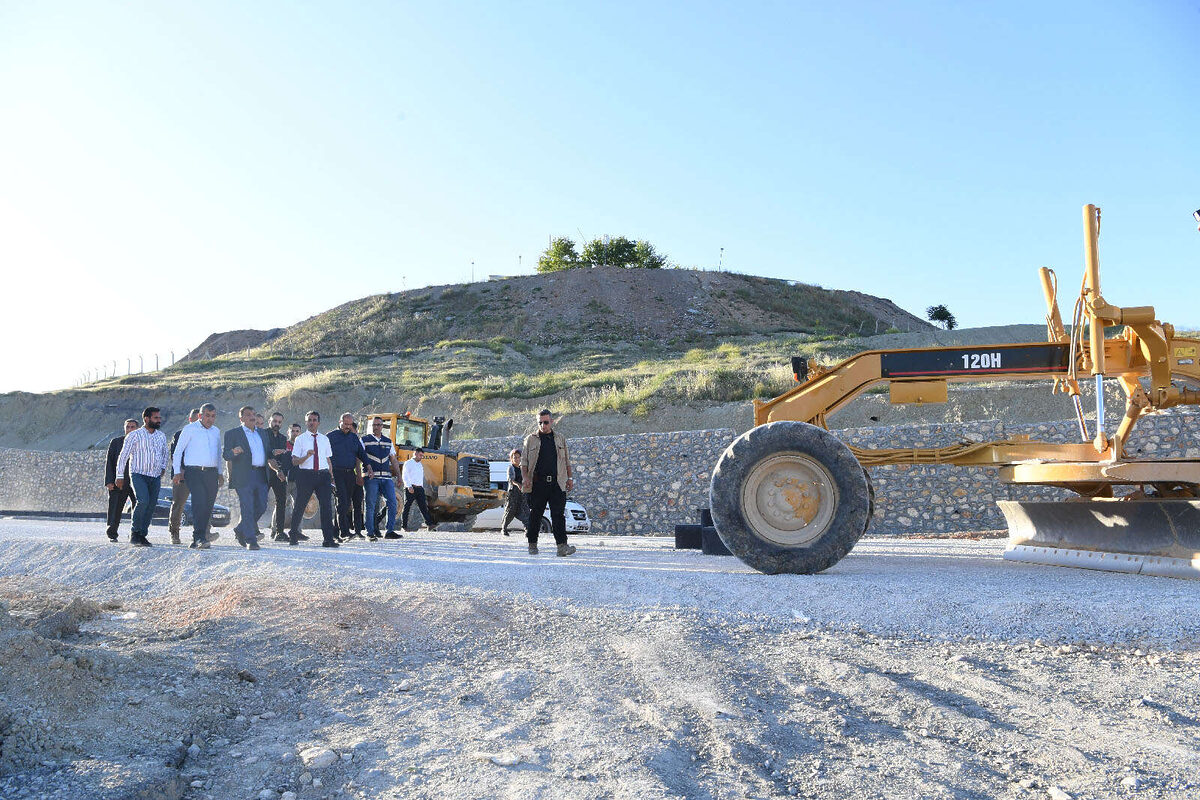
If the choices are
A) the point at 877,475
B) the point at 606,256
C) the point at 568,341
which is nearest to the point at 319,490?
the point at 877,475

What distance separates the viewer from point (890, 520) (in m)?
17.2

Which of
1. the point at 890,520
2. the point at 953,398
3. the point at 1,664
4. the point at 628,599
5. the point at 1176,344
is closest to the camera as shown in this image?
the point at 1,664

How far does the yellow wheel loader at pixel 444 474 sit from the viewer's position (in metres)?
→ 19.1

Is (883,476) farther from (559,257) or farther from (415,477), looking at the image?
(559,257)

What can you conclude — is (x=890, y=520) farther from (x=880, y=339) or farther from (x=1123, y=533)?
(x=880, y=339)

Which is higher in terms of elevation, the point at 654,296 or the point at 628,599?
the point at 654,296

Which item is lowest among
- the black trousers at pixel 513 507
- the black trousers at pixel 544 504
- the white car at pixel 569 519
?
the white car at pixel 569 519

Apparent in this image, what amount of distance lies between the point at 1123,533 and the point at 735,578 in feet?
11.4

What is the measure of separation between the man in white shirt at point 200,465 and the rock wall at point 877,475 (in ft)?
34.3

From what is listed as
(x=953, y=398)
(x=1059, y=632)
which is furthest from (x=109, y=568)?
(x=953, y=398)

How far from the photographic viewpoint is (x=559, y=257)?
3228 inches

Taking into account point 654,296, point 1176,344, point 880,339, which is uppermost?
point 654,296

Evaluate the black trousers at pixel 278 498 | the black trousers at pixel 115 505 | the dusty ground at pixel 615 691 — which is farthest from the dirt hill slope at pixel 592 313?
the dusty ground at pixel 615 691

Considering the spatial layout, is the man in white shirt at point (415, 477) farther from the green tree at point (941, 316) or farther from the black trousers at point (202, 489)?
the green tree at point (941, 316)
